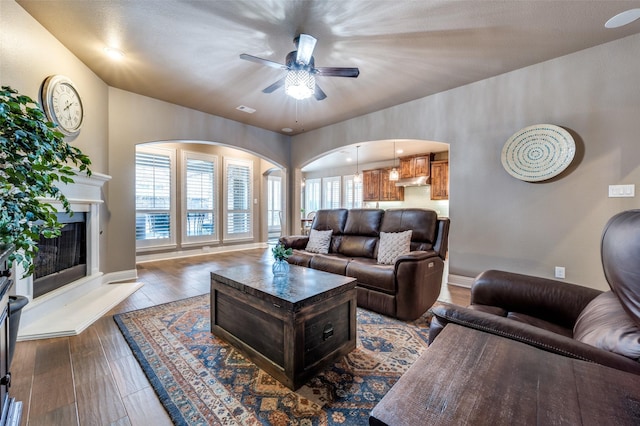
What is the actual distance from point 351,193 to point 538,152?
6282mm

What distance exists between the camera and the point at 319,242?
3.78 meters

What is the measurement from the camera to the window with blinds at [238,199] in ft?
21.4

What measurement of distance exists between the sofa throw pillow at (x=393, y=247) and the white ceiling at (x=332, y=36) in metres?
2.00

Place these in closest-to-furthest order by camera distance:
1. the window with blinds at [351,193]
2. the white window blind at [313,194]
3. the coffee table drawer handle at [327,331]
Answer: the coffee table drawer handle at [327,331]
the window with blinds at [351,193]
the white window blind at [313,194]

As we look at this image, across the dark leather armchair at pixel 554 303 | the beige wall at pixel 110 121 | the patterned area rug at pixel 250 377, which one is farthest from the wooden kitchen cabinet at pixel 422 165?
the dark leather armchair at pixel 554 303

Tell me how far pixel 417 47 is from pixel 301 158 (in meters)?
3.47

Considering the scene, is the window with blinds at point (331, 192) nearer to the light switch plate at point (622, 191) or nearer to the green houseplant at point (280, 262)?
the light switch plate at point (622, 191)

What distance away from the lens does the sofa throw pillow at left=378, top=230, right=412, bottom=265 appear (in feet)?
9.84

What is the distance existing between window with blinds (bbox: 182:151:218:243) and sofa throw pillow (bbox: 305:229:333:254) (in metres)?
3.40

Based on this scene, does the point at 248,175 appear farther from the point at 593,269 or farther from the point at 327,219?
Result: the point at 593,269

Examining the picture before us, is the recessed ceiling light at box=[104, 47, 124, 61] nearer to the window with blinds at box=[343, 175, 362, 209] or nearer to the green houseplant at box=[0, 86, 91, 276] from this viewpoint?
the green houseplant at box=[0, 86, 91, 276]

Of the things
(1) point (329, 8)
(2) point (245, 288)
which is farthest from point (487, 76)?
(2) point (245, 288)

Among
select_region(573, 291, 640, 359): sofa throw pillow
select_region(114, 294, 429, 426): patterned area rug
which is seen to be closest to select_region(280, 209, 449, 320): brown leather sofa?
select_region(114, 294, 429, 426): patterned area rug

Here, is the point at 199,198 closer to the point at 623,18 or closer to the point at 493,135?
the point at 493,135
